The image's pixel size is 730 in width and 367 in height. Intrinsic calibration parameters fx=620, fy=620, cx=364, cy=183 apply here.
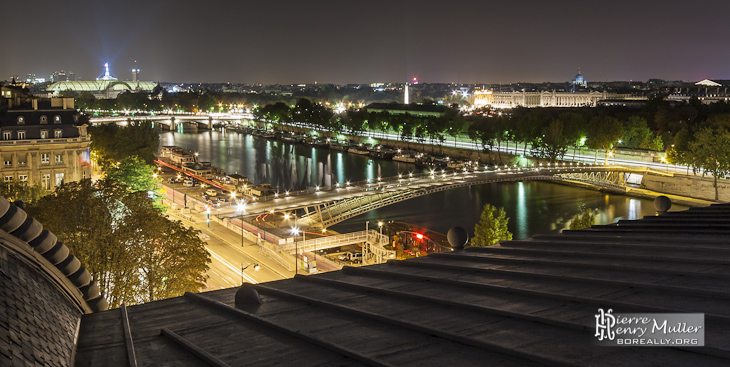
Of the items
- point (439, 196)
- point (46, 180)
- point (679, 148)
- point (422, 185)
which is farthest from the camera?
point (679, 148)

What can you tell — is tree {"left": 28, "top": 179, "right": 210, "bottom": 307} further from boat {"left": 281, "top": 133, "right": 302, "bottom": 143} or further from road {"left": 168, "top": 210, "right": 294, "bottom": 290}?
boat {"left": 281, "top": 133, "right": 302, "bottom": 143}

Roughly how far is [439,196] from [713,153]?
40.0ft

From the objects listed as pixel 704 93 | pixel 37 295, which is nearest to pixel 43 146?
pixel 37 295

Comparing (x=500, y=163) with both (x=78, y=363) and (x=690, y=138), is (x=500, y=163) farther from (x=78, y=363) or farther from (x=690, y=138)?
(x=78, y=363)

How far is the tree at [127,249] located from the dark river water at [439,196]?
11784 mm

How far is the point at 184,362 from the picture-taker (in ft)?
10.3

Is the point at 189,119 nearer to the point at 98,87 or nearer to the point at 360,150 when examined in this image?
the point at 360,150

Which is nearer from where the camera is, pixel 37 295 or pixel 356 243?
pixel 37 295

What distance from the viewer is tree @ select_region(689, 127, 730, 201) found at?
2716cm

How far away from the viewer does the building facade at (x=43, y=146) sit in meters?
A: 21.4

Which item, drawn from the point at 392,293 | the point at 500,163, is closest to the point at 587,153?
the point at 500,163

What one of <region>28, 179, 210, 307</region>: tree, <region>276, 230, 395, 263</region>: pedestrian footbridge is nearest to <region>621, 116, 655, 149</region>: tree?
<region>276, 230, 395, 263</region>: pedestrian footbridge

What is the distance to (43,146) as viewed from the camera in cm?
2192

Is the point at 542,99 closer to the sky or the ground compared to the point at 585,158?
closer to the sky
